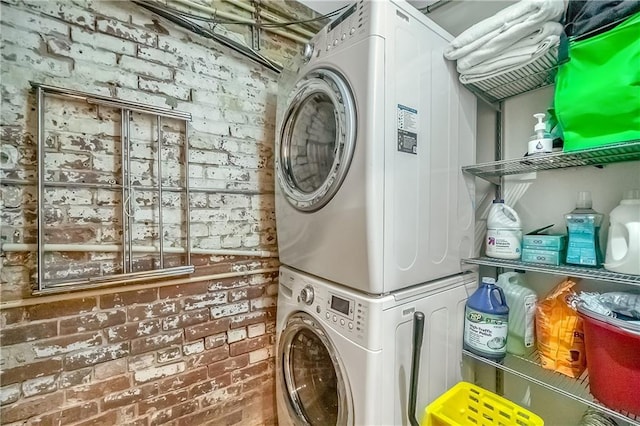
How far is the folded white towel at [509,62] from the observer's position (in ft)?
3.95

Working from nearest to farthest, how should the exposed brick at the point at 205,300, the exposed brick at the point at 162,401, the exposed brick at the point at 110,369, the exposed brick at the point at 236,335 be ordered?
1. the exposed brick at the point at 110,369
2. the exposed brick at the point at 162,401
3. the exposed brick at the point at 205,300
4. the exposed brick at the point at 236,335

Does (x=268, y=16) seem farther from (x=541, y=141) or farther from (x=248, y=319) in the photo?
(x=248, y=319)

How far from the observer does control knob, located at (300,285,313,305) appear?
4.59 feet

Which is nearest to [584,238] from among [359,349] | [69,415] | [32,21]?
[359,349]

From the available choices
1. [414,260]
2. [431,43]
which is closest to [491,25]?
[431,43]

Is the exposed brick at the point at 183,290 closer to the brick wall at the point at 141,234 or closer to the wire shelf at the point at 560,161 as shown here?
the brick wall at the point at 141,234

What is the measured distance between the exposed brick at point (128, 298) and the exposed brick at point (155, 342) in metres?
0.18

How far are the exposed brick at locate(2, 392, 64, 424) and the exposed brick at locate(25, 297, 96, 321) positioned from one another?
31 cm

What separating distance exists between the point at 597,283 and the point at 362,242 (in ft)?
3.64

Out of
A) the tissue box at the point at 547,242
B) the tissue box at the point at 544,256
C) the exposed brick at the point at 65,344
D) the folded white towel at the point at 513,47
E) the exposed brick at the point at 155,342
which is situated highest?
the folded white towel at the point at 513,47

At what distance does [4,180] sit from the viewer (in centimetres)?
116

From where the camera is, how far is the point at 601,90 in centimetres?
108

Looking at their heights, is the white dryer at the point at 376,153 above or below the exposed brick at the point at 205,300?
above

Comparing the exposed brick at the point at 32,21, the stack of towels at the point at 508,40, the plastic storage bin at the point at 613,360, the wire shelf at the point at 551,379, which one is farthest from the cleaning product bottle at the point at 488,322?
the exposed brick at the point at 32,21
